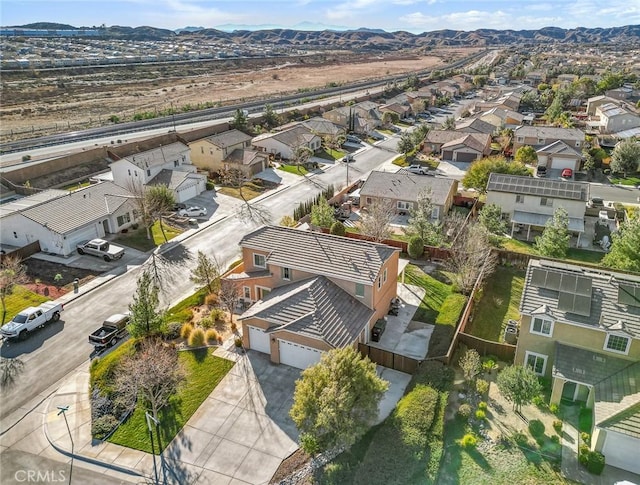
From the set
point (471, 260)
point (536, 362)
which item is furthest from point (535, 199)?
point (536, 362)

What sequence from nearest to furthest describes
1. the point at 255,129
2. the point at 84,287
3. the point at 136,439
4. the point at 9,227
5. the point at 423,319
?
the point at 136,439 → the point at 423,319 → the point at 84,287 → the point at 9,227 → the point at 255,129

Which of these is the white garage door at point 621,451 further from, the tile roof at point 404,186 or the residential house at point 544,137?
the residential house at point 544,137

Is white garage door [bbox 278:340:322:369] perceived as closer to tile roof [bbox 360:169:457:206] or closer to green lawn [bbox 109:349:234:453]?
green lawn [bbox 109:349:234:453]

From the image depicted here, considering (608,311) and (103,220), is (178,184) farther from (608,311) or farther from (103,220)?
(608,311)

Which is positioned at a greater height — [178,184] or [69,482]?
[178,184]

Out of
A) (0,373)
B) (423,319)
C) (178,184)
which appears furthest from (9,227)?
(423,319)

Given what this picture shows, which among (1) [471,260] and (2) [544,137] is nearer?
(1) [471,260]

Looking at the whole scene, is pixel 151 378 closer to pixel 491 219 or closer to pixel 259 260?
pixel 259 260
